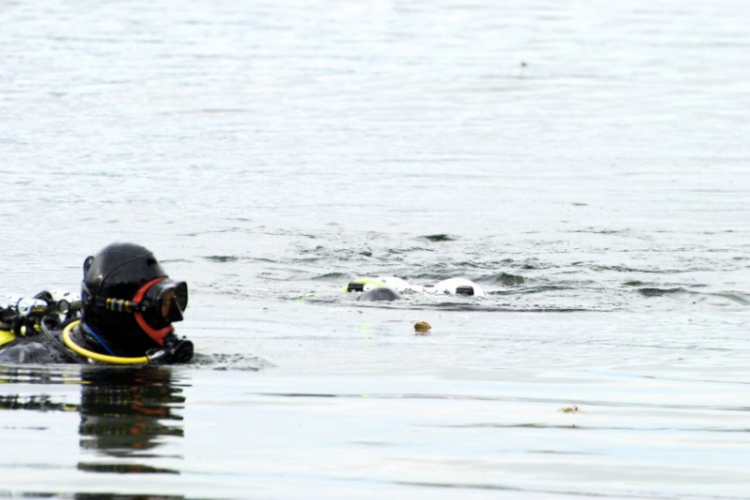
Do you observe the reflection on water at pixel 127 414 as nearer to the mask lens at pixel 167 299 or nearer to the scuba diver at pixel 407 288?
the mask lens at pixel 167 299

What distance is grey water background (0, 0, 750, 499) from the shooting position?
652cm

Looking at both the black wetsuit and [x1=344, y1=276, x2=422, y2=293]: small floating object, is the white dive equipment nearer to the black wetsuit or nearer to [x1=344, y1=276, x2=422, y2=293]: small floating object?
[x1=344, y1=276, x2=422, y2=293]: small floating object

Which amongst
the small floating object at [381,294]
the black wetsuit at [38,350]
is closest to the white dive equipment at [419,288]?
the small floating object at [381,294]

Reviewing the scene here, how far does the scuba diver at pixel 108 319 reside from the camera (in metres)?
8.44

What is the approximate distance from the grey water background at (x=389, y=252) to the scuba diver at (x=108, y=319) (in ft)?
0.62

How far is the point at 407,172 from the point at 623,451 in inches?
673

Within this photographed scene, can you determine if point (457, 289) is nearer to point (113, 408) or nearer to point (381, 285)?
point (381, 285)

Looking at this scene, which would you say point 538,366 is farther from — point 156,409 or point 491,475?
point 491,475

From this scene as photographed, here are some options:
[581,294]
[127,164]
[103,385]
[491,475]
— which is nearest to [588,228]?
[581,294]

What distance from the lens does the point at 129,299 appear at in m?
8.44

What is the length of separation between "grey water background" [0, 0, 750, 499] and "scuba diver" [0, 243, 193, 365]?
190mm

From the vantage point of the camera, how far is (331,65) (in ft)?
132

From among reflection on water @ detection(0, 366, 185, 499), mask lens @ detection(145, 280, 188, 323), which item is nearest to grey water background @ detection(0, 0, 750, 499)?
reflection on water @ detection(0, 366, 185, 499)

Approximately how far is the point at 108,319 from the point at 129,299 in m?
0.18
